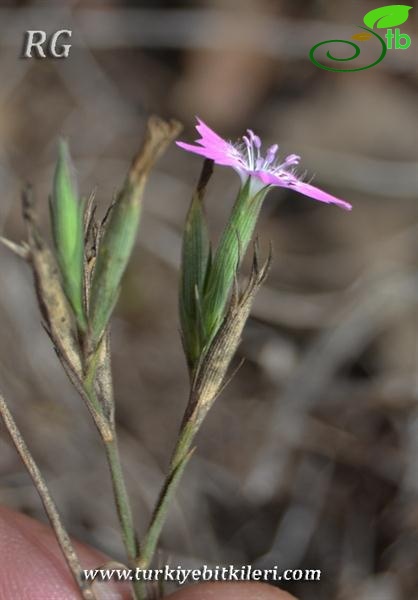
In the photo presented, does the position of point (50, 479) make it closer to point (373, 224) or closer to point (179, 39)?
point (373, 224)

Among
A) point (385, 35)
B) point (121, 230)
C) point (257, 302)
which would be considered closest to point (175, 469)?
point (121, 230)

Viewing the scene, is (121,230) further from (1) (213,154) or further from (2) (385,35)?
(2) (385,35)

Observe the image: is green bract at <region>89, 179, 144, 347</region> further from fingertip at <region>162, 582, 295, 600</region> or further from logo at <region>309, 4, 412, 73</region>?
logo at <region>309, 4, 412, 73</region>

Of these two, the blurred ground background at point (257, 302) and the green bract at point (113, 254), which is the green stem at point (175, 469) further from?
the blurred ground background at point (257, 302)

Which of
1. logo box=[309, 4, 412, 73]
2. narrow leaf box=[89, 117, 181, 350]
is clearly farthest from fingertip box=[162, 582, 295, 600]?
logo box=[309, 4, 412, 73]

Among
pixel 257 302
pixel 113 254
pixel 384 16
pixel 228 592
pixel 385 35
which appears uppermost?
pixel 385 35

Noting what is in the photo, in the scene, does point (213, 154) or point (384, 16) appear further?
point (384, 16)
